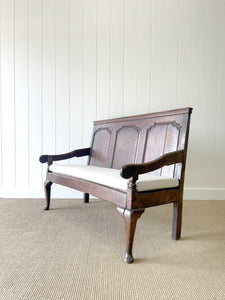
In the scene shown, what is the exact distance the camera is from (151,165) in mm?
1258

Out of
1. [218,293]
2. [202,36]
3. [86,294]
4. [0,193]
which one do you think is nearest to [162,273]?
[218,293]

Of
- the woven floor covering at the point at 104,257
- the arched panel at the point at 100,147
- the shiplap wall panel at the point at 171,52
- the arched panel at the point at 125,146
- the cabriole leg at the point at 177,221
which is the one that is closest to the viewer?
the woven floor covering at the point at 104,257

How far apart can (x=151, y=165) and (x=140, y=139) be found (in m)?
0.58

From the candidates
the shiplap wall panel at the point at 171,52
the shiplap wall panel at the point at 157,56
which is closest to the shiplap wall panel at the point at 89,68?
the shiplap wall panel at the point at 157,56

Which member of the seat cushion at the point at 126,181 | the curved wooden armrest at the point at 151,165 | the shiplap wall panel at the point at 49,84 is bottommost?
the seat cushion at the point at 126,181

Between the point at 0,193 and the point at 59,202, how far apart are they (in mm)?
825

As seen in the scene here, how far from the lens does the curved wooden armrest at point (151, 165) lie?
114 centimetres

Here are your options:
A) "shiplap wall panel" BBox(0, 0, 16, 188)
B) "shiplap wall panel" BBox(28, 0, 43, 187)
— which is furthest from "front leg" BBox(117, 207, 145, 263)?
"shiplap wall panel" BBox(0, 0, 16, 188)

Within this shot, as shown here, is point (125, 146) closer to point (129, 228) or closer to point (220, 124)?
point (129, 228)

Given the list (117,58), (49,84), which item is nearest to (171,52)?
(117,58)

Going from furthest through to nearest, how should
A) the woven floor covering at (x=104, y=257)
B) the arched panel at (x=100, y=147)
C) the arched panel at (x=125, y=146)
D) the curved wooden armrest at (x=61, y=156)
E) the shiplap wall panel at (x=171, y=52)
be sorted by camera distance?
1. the shiplap wall panel at (x=171, y=52)
2. the arched panel at (x=100, y=147)
3. the curved wooden armrest at (x=61, y=156)
4. the arched panel at (x=125, y=146)
5. the woven floor covering at (x=104, y=257)

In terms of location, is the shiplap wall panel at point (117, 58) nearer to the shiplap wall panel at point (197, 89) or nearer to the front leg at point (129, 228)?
the shiplap wall panel at point (197, 89)

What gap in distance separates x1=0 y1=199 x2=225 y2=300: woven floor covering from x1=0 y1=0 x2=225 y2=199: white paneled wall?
747mm

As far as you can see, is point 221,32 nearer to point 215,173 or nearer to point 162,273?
point 215,173
